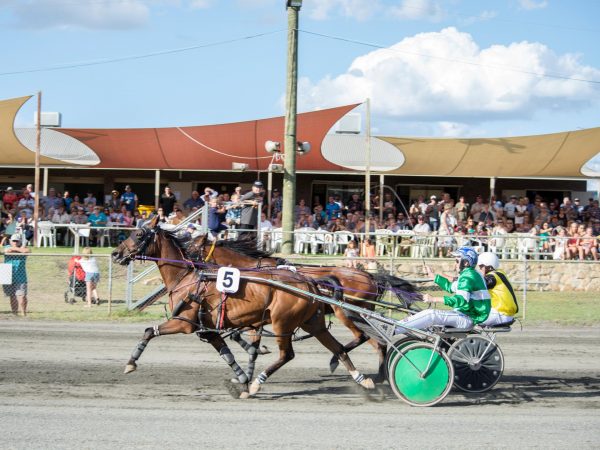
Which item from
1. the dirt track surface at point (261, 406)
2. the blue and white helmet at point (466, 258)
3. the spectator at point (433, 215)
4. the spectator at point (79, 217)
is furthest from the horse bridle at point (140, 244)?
the spectator at point (433, 215)

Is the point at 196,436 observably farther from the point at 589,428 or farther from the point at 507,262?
the point at 507,262

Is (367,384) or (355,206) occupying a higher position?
(355,206)

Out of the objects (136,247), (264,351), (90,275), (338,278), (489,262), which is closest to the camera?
(489,262)

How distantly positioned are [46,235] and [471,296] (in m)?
13.7

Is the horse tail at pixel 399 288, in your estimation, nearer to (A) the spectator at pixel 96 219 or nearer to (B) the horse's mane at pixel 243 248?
(B) the horse's mane at pixel 243 248

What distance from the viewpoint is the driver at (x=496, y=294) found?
793 cm

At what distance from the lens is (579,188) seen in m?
26.5

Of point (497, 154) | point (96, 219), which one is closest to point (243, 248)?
point (96, 219)

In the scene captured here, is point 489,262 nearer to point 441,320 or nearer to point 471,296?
point 471,296

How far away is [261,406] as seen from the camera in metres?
7.20

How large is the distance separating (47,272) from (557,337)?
886cm

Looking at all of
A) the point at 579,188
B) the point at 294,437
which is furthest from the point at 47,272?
the point at 579,188

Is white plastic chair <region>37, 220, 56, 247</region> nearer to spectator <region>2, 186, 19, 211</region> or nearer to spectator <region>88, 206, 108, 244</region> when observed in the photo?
spectator <region>88, 206, 108, 244</region>

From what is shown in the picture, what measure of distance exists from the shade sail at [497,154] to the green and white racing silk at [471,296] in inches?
578
